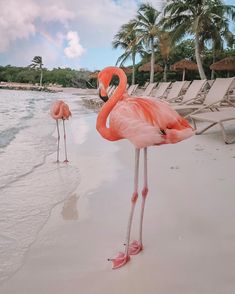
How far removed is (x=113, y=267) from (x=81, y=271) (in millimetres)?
247

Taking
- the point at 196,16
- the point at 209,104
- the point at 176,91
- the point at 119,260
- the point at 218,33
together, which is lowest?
the point at 119,260

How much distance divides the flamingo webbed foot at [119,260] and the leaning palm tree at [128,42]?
32.0 meters

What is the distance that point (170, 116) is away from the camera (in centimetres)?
294

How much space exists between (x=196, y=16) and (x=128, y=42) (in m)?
15.8

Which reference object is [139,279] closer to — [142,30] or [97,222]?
[97,222]

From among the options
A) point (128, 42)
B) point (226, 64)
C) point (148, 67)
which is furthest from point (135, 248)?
point (128, 42)

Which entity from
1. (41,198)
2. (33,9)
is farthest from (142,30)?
(41,198)

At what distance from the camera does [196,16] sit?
22.8 metres

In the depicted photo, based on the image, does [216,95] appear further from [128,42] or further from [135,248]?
[128,42]

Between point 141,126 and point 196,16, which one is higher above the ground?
point 196,16

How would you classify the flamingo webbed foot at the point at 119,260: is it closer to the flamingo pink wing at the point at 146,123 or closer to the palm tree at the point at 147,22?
the flamingo pink wing at the point at 146,123

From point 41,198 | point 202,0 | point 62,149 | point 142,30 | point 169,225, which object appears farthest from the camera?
point 142,30

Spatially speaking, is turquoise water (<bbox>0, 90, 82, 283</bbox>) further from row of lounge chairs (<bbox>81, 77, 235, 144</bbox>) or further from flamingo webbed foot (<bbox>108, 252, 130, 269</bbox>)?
row of lounge chairs (<bbox>81, 77, 235, 144</bbox>)

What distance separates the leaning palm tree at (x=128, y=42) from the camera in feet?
109
